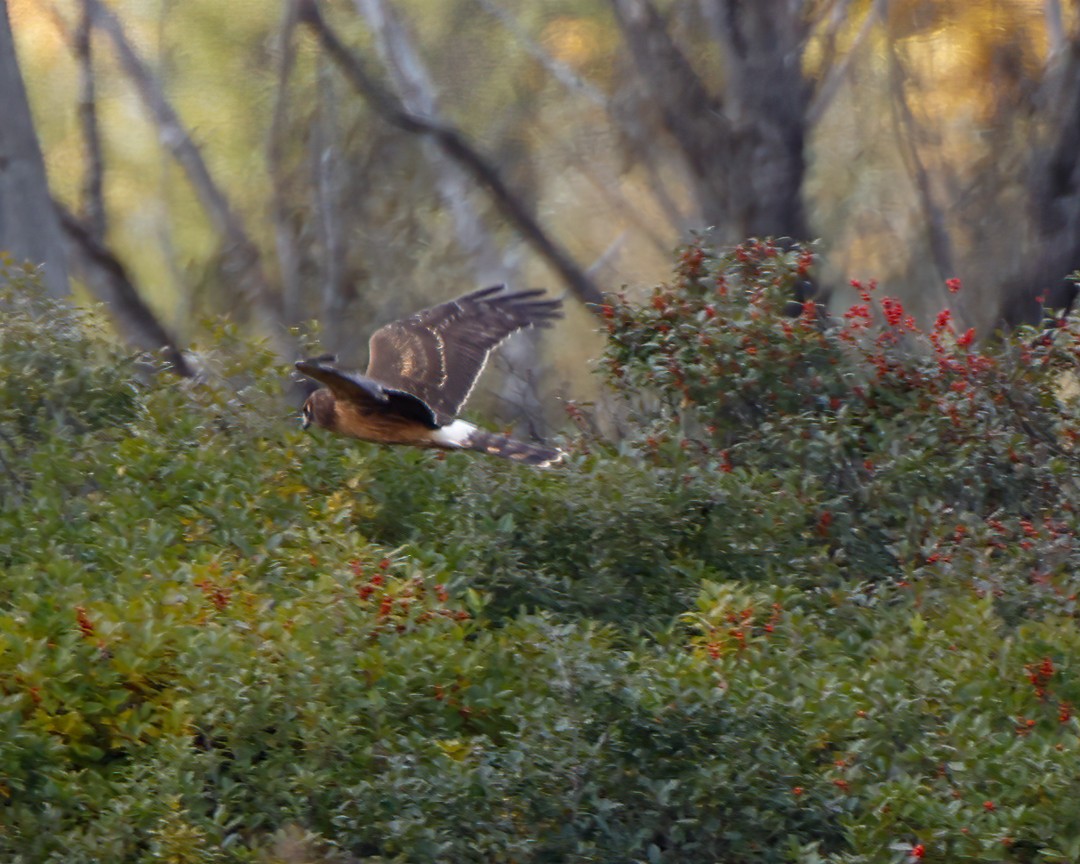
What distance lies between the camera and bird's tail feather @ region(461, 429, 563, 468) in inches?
273

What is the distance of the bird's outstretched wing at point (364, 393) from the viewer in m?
6.42

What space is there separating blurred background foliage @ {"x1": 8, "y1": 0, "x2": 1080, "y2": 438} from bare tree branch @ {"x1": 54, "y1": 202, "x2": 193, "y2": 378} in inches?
4.4

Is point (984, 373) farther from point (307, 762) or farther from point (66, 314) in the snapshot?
point (66, 314)

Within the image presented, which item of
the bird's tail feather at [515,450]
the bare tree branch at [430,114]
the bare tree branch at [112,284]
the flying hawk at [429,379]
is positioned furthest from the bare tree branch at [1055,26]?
the bird's tail feather at [515,450]

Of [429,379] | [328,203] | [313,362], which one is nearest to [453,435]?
[429,379]

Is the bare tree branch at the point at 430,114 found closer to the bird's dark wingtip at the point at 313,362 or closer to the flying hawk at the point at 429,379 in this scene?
the flying hawk at the point at 429,379

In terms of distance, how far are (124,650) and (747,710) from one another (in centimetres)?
182

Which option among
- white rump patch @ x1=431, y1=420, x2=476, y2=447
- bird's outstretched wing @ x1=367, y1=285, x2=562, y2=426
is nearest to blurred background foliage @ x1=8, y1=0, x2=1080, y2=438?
bird's outstretched wing @ x1=367, y1=285, x2=562, y2=426

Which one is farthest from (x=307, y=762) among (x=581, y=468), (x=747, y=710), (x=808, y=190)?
(x=808, y=190)

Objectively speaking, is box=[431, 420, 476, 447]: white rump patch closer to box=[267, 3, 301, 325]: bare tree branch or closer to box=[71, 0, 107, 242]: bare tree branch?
box=[267, 3, 301, 325]: bare tree branch

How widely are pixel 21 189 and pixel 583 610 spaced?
9442 millimetres

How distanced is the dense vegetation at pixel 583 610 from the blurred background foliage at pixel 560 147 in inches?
307

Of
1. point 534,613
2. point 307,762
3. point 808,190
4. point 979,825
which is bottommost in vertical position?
point 979,825

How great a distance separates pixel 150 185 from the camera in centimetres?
1805
